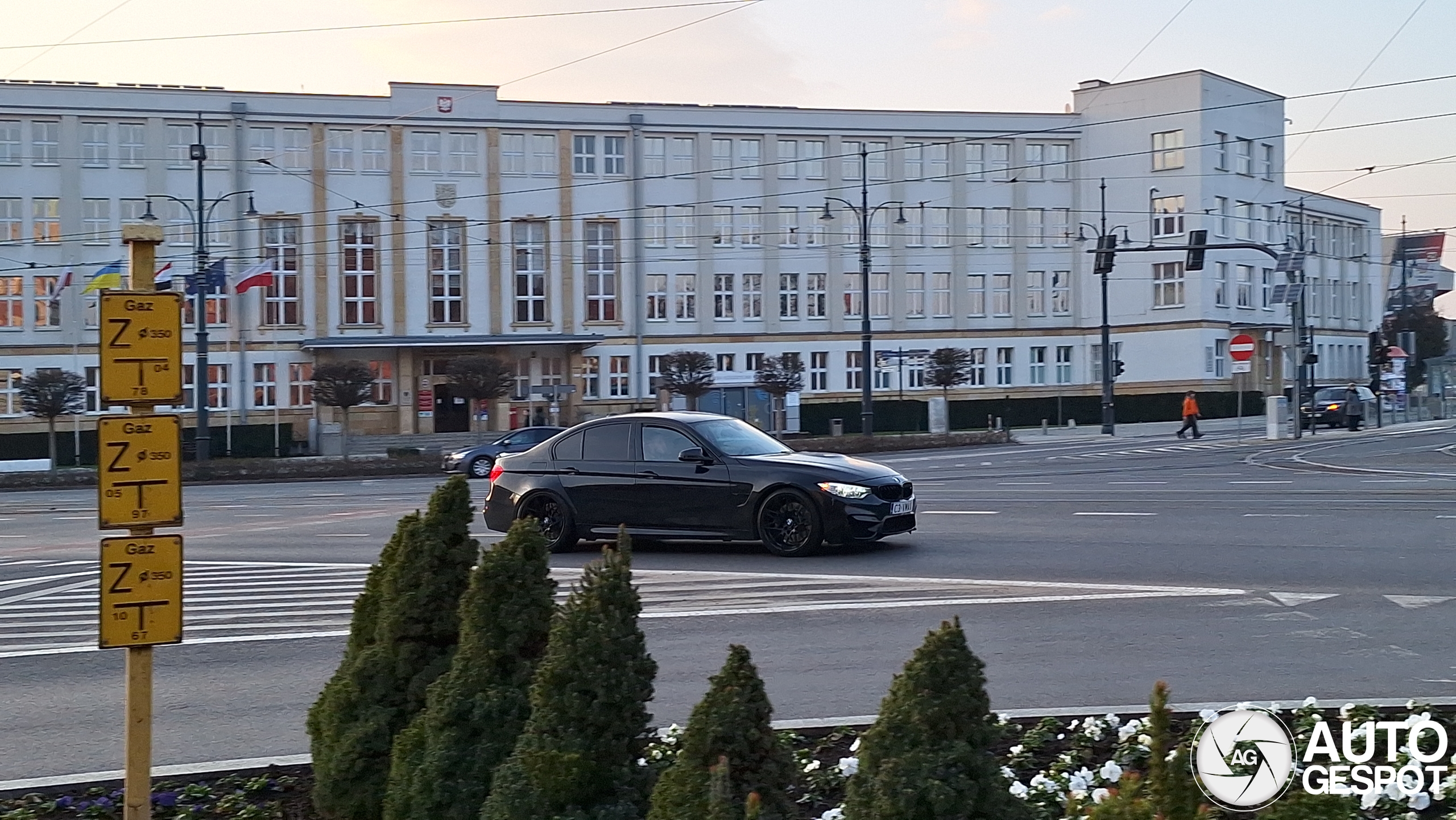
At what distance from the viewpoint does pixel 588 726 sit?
4082 millimetres

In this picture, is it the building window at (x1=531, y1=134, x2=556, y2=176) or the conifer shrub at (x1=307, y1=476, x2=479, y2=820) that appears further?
the building window at (x1=531, y1=134, x2=556, y2=176)

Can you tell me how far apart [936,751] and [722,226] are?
218 ft

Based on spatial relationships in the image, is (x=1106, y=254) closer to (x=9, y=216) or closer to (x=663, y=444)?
(x=663, y=444)

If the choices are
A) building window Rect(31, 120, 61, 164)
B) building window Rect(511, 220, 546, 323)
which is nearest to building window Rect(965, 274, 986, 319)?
building window Rect(511, 220, 546, 323)

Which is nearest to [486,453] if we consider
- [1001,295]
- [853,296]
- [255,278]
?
[255,278]

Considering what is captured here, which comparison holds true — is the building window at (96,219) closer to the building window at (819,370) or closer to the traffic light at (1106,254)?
the building window at (819,370)

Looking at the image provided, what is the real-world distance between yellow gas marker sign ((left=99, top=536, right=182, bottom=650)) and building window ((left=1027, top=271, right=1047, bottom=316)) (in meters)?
72.6

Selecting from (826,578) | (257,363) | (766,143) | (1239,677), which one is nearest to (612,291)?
(766,143)

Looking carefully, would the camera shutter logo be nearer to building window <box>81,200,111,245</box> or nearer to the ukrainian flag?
the ukrainian flag

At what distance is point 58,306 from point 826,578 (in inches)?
2196

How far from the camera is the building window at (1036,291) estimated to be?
7475 centimetres

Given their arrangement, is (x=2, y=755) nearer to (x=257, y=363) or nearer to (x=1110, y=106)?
(x=257, y=363)

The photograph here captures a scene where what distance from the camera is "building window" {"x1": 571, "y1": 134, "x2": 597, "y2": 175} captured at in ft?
219

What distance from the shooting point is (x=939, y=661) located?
3438 millimetres
